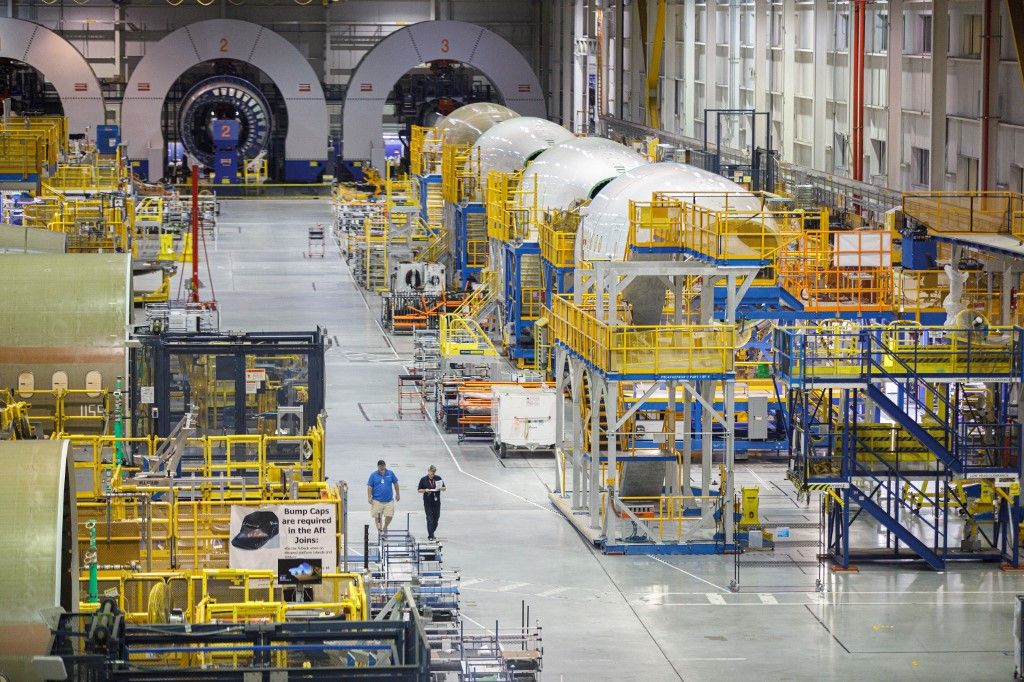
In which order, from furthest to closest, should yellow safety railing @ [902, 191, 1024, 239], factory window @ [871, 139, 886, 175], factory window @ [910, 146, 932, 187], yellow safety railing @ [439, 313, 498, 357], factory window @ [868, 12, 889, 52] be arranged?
factory window @ [868, 12, 889, 52], factory window @ [871, 139, 886, 175], factory window @ [910, 146, 932, 187], yellow safety railing @ [439, 313, 498, 357], yellow safety railing @ [902, 191, 1024, 239]

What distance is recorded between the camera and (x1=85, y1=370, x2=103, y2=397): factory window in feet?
106

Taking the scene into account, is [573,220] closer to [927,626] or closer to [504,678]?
[927,626]

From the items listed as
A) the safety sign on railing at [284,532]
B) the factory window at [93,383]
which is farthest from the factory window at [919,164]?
the safety sign on railing at [284,532]

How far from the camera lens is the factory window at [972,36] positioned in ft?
138

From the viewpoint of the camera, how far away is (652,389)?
30703mm

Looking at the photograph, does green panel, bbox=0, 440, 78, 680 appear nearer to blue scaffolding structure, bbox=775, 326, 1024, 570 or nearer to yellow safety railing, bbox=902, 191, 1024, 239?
blue scaffolding structure, bbox=775, 326, 1024, 570

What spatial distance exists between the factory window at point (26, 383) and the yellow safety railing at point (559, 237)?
13733 millimetres

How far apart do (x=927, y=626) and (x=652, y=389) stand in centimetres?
612

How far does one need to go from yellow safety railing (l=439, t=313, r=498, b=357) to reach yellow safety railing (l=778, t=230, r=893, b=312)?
388 inches

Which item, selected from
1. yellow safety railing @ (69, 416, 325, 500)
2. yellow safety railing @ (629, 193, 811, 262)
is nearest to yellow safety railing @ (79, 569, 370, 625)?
yellow safety railing @ (69, 416, 325, 500)

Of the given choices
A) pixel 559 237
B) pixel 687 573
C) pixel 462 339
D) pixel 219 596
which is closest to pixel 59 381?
pixel 219 596

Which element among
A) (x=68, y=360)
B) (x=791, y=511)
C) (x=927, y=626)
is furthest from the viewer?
(x=791, y=511)

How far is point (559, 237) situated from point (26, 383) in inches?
571

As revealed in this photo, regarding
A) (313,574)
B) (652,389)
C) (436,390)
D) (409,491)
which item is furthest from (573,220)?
(313,574)
